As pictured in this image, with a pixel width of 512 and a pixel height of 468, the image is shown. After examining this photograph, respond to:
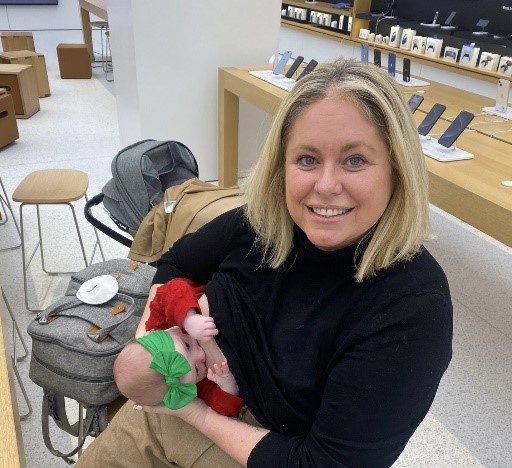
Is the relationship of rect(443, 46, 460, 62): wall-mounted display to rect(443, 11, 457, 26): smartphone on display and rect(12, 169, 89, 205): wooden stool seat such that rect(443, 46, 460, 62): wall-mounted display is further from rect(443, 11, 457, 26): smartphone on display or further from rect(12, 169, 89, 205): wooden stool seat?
rect(12, 169, 89, 205): wooden stool seat

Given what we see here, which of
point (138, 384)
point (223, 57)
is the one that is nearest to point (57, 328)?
point (138, 384)

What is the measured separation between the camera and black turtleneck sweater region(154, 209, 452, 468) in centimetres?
79

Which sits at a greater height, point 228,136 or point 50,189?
point 50,189

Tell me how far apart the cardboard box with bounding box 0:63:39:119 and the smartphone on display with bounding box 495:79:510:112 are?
3.97 metres

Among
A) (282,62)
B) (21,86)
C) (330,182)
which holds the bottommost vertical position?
(21,86)

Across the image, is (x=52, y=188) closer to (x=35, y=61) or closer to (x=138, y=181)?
(x=138, y=181)

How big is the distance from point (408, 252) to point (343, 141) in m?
0.22

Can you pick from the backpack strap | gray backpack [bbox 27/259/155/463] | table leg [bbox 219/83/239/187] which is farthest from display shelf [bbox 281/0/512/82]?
the backpack strap

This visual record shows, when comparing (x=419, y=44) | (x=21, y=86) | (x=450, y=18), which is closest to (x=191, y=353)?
(x=21, y=86)

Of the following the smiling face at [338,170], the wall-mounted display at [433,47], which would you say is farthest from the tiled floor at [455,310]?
the wall-mounted display at [433,47]

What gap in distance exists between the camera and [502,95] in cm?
255

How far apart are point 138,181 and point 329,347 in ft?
3.07

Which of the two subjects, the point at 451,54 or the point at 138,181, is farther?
→ the point at 451,54

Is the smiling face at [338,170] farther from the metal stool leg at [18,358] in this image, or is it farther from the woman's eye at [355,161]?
the metal stool leg at [18,358]
